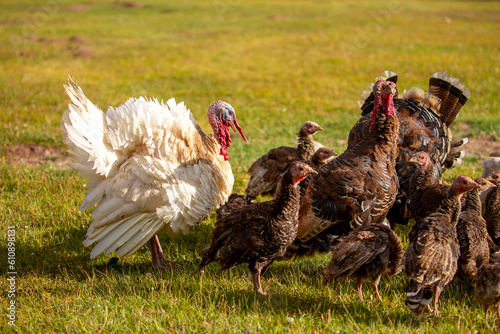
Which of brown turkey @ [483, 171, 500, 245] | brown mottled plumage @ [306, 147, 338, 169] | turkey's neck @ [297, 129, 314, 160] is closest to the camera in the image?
brown turkey @ [483, 171, 500, 245]

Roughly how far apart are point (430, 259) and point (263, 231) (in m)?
1.39

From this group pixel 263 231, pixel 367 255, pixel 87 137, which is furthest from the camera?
pixel 87 137

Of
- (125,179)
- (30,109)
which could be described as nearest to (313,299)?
(125,179)

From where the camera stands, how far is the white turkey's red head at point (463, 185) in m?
3.94

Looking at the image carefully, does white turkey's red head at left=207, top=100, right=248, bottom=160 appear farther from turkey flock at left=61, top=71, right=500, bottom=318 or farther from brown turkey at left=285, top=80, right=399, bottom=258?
brown turkey at left=285, top=80, right=399, bottom=258

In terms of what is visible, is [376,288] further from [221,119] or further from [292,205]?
[221,119]

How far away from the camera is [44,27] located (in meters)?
19.1

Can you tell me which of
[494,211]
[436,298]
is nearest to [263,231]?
[436,298]

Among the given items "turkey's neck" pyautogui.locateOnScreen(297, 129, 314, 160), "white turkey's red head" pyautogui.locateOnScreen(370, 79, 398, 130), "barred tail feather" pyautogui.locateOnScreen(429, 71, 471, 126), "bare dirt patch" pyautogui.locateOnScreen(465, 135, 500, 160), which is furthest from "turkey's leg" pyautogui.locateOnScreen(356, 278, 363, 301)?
"bare dirt patch" pyautogui.locateOnScreen(465, 135, 500, 160)

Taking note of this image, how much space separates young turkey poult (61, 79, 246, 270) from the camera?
4.42 meters

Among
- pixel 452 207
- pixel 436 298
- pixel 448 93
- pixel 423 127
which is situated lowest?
pixel 436 298

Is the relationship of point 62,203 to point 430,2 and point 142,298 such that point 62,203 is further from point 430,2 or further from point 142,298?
point 430,2

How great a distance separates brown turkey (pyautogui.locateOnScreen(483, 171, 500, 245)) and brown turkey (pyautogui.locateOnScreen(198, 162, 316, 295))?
2.00 m

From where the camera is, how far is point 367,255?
386 centimetres
